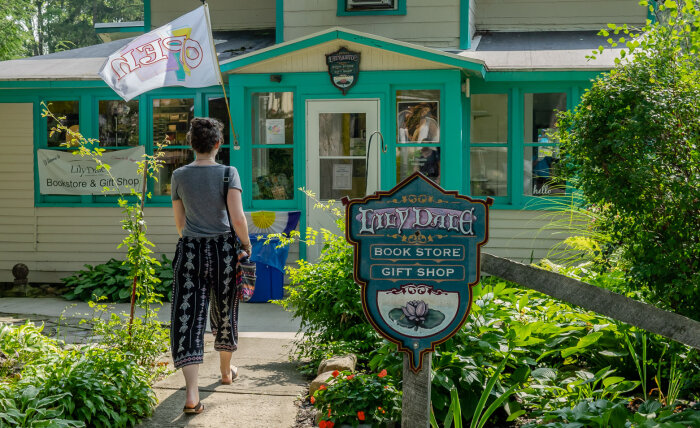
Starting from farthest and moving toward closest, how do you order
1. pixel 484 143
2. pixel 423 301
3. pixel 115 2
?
1. pixel 115 2
2. pixel 484 143
3. pixel 423 301

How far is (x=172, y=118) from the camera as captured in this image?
1087cm

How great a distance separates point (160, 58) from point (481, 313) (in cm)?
396

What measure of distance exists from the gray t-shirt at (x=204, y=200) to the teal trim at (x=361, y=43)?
4.71 m

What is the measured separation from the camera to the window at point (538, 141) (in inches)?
397

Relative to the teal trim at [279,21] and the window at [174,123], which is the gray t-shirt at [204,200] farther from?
the teal trim at [279,21]

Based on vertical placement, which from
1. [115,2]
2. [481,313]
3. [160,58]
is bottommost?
[481,313]

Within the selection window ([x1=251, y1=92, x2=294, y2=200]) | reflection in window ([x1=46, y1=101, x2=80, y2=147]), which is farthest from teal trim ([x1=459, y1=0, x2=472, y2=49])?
reflection in window ([x1=46, y1=101, x2=80, y2=147])

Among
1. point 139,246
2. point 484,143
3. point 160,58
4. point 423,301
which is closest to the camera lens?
point 423,301

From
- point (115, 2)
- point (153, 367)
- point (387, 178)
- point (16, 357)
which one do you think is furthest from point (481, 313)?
point (115, 2)

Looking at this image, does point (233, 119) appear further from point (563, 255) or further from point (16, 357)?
point (16, 357)

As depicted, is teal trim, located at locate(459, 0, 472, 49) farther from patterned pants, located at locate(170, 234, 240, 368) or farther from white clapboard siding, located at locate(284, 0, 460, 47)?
patterned pants, located at locate(170, 234, 240, 368)

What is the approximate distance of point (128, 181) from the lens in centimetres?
1070

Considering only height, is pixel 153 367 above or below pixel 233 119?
below

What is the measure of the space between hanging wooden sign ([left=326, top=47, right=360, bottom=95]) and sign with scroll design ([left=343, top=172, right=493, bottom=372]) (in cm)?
617
